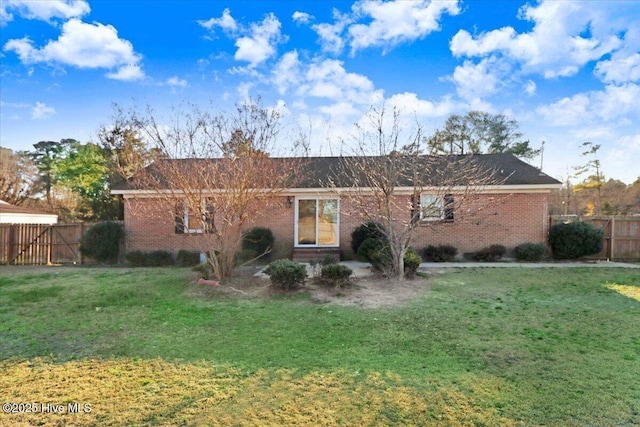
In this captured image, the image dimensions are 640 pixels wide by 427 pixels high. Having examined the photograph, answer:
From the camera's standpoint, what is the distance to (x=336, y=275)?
7.84 metres

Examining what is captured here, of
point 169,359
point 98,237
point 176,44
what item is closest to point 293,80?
point 176,44

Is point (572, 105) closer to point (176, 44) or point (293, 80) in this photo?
point (293, 80)

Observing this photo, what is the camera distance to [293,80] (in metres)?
12.3

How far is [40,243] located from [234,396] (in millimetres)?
15166

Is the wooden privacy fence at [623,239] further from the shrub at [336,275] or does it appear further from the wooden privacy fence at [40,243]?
the wooden privacy fence at [40,243]

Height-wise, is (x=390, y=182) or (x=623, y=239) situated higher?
(x=390, y=182)

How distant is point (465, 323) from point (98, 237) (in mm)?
13398

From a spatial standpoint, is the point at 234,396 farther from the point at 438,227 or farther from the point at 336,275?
the point at 438,227

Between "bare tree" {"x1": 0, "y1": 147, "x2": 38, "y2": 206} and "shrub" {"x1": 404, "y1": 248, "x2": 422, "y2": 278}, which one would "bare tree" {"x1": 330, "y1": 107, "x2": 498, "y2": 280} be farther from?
"bare tree" {"x1": 0, "y1": 147, "x2": 38, "y2": 206}

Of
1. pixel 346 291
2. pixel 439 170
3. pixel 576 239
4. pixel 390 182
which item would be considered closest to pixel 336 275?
pixel 346 291

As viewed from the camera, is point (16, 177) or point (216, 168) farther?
point (16, 177)

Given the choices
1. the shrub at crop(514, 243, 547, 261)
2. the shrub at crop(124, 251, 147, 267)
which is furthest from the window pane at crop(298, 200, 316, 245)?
the shrub at crop(514, 243, 547, 261)

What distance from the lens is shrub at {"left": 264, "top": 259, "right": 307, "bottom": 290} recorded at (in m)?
7.57

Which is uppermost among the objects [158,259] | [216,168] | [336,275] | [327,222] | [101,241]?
[216,168]
